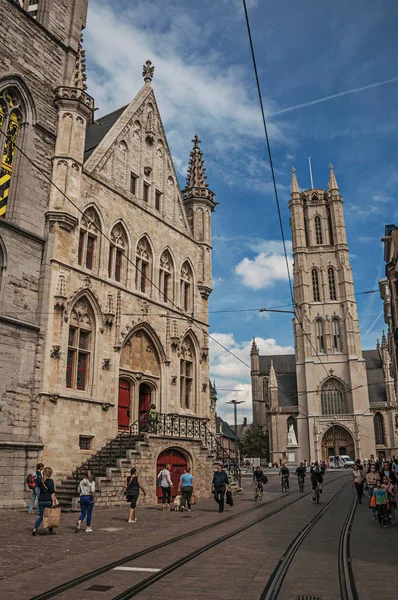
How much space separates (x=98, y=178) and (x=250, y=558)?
16.8 m

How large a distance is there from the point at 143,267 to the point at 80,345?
5674 millimetres

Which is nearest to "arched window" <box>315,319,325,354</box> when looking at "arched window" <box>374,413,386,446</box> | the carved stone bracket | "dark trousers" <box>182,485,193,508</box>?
"arched window" <box>374,413,386,446</box>

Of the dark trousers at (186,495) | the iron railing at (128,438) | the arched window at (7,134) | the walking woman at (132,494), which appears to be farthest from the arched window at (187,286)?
the walking woman at (132,494)

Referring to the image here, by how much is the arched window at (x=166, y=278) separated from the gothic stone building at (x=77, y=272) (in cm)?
9

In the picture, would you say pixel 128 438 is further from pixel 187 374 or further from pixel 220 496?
pixel 187 374

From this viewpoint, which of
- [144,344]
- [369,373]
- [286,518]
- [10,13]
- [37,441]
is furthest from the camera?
[369,373]

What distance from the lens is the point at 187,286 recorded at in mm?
26969

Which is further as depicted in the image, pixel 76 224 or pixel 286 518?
pixel 76 224

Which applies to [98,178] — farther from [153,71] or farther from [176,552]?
[176,552]

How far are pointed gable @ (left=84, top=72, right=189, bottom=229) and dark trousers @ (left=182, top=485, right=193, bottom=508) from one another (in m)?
12.8

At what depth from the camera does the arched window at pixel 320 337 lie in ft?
253

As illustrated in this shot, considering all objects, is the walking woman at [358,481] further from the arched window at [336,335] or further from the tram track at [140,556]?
the arched window at [336,335]

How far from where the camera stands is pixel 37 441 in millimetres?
16562

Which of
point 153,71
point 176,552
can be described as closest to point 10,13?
point 153,71
